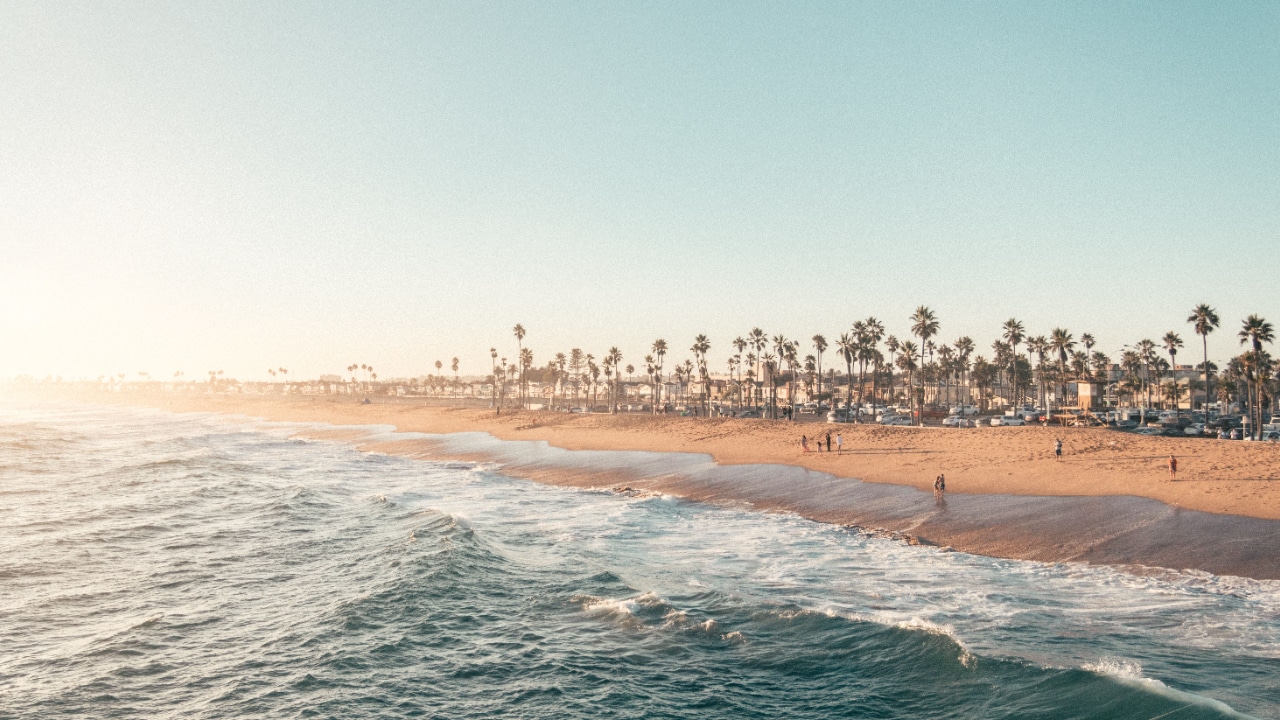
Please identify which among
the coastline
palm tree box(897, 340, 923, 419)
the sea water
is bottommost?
the sea water

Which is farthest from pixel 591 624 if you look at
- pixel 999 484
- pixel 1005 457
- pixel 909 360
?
pixel 909 360

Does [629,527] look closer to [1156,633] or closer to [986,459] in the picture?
[1156,633]

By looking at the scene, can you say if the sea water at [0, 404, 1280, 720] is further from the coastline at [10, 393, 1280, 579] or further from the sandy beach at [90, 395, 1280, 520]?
the sandy beach at [90, 395, 1280, 520]

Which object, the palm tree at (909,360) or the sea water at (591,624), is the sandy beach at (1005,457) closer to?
the sea water at (591,624)

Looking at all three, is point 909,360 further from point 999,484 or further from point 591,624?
point 591,624

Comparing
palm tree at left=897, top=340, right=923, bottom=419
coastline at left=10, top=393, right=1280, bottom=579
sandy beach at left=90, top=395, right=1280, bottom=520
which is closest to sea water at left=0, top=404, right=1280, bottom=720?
coastline at left=10, top=393, right=1280, bottom=579

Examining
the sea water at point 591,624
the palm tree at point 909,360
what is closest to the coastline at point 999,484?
the sea water at point 591,624

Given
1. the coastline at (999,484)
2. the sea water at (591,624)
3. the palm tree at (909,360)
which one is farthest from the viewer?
the palm tree at (909,360)
